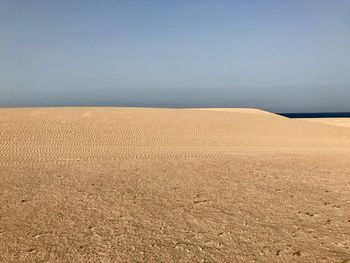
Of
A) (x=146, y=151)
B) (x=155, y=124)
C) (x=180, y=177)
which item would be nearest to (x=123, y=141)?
(x=146, y=151)

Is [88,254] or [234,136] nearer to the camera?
[88,254]

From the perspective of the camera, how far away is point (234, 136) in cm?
1806

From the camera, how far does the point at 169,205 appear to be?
567cm

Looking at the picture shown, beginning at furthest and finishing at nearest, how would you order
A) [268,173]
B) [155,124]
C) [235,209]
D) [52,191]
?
[155,124] → [268,173] → [52,191] → [235,209]

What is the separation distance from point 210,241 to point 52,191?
3.92 m

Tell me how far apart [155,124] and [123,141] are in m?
5.57

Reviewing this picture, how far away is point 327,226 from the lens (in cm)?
472

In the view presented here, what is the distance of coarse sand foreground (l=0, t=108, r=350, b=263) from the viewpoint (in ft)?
12.9

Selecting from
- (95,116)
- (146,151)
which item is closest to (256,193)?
(146,151)

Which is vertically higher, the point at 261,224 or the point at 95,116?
the point at 95,116

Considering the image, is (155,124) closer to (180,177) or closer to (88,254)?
(180,177)

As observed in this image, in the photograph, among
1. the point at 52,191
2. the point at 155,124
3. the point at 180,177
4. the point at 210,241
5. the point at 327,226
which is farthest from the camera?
the point at 155,124

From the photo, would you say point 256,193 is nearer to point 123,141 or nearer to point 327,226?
point 327,226

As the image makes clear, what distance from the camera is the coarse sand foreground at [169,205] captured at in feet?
12.9
